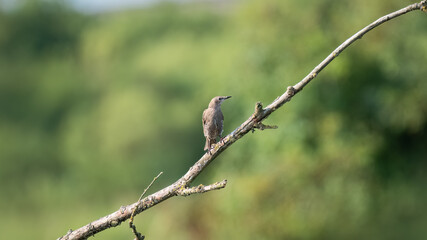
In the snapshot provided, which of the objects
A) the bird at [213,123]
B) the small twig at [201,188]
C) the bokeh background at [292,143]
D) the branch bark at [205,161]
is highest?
the bokeh background at [292,143]

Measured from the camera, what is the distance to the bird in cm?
519

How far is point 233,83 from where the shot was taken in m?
22.4

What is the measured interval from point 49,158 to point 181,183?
33.3m

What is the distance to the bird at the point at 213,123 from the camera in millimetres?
5191

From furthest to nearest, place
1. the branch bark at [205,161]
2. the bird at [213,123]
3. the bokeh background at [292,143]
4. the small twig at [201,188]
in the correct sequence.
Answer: the bokeh background at [292,143], the bird at [213,123], the branch bark at [205,161], the small twig at [201,188]

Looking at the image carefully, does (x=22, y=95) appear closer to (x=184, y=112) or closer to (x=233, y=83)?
(x=184, y=112)

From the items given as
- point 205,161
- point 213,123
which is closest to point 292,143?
point 213,123

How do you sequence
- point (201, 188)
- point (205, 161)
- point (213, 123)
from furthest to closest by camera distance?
1. point (213, 123)
2. point (205, 161)
3. point (201, 188)

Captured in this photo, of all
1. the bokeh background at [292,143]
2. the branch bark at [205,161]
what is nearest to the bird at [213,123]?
the branch bark at [205,161]

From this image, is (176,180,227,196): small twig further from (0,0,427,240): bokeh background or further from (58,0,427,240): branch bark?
(0,0,427,240): bokeh background

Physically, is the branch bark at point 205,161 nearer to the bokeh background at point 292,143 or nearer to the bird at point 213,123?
the bird at point 213,123

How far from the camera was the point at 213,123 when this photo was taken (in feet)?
17.7

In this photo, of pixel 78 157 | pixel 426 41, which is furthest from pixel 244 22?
pixel 78 157

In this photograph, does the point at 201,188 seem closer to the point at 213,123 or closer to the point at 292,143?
the point at 213,123
